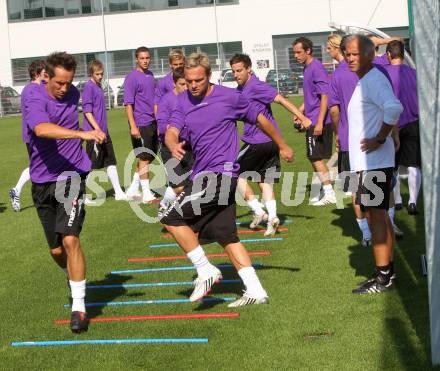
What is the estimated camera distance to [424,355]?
5617 mm

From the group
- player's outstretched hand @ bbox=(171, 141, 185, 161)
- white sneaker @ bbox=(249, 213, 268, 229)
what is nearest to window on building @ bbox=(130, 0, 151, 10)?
white sneaker @ bbox=(249, 213, 268, 229)

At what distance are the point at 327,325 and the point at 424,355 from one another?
1.03 meters

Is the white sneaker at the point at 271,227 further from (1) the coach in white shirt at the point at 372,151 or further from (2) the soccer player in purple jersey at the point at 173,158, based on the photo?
(1) the coach in white shirt at the point at 372,151

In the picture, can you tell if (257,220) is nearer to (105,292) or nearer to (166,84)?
(166,84)

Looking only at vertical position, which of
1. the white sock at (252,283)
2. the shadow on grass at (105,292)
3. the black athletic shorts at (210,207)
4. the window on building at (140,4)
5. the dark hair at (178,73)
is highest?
the window on building at (140,4)

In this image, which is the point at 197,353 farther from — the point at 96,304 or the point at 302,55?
the point at 302,55

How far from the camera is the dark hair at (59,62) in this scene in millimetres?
6973

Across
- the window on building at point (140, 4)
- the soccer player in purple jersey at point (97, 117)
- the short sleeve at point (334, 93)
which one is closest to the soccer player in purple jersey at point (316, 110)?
the short sleeve at point (334, 93)

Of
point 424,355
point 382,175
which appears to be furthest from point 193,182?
point 424,355

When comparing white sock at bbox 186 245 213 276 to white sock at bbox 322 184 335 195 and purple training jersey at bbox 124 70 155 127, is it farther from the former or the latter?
purple training jersey at bbox 124 70 155 127

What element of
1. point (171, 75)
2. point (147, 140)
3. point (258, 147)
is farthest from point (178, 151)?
point (147, 140)

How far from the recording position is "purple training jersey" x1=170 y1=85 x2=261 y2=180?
7.22 meters

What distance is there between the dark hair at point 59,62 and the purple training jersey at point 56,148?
0.82 ft

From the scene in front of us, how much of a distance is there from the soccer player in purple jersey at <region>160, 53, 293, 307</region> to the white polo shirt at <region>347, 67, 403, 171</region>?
606 mm
